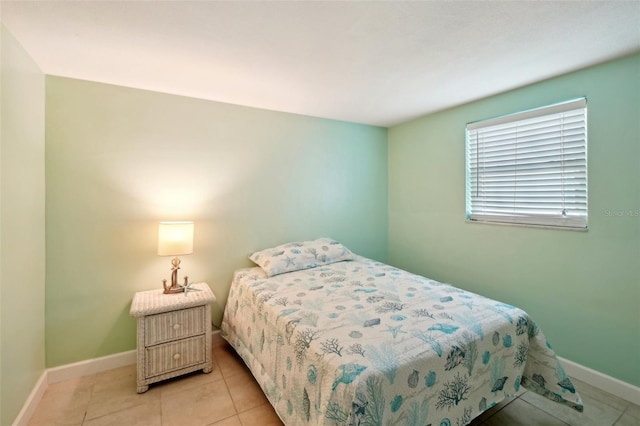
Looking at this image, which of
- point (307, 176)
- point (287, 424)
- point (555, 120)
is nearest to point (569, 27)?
point (555, 120)

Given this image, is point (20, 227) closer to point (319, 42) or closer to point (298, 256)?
point (298, 256)

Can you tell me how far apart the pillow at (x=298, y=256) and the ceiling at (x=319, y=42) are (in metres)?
1.41

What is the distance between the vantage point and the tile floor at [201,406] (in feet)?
5.49

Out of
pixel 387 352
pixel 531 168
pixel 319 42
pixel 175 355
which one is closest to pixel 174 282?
pixel 175 355

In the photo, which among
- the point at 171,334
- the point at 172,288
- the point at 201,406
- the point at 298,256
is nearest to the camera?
the point at 201,406

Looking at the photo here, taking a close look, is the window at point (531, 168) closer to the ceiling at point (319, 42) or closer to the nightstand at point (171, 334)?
the ceiling at point (319, 42)

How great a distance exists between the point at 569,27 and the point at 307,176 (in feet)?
7.31

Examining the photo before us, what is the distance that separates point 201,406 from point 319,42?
7.80ft

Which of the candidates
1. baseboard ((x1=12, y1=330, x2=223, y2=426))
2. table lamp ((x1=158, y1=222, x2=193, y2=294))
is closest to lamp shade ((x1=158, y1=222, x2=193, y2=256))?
table lamp ((x1=158, y1=222, x2=193, y2=294))

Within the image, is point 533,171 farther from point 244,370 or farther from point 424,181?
point 244,370

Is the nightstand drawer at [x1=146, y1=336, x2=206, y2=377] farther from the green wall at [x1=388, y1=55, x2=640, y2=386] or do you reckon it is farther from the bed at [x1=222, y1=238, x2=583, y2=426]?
the green wall at [x1=388, y1=55, x2=640, y2=386]

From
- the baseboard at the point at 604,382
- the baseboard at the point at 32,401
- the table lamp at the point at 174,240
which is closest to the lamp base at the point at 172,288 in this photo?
the table lamp at the point at 174,240

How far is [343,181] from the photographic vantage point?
10.9ft

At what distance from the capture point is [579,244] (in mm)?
2041
